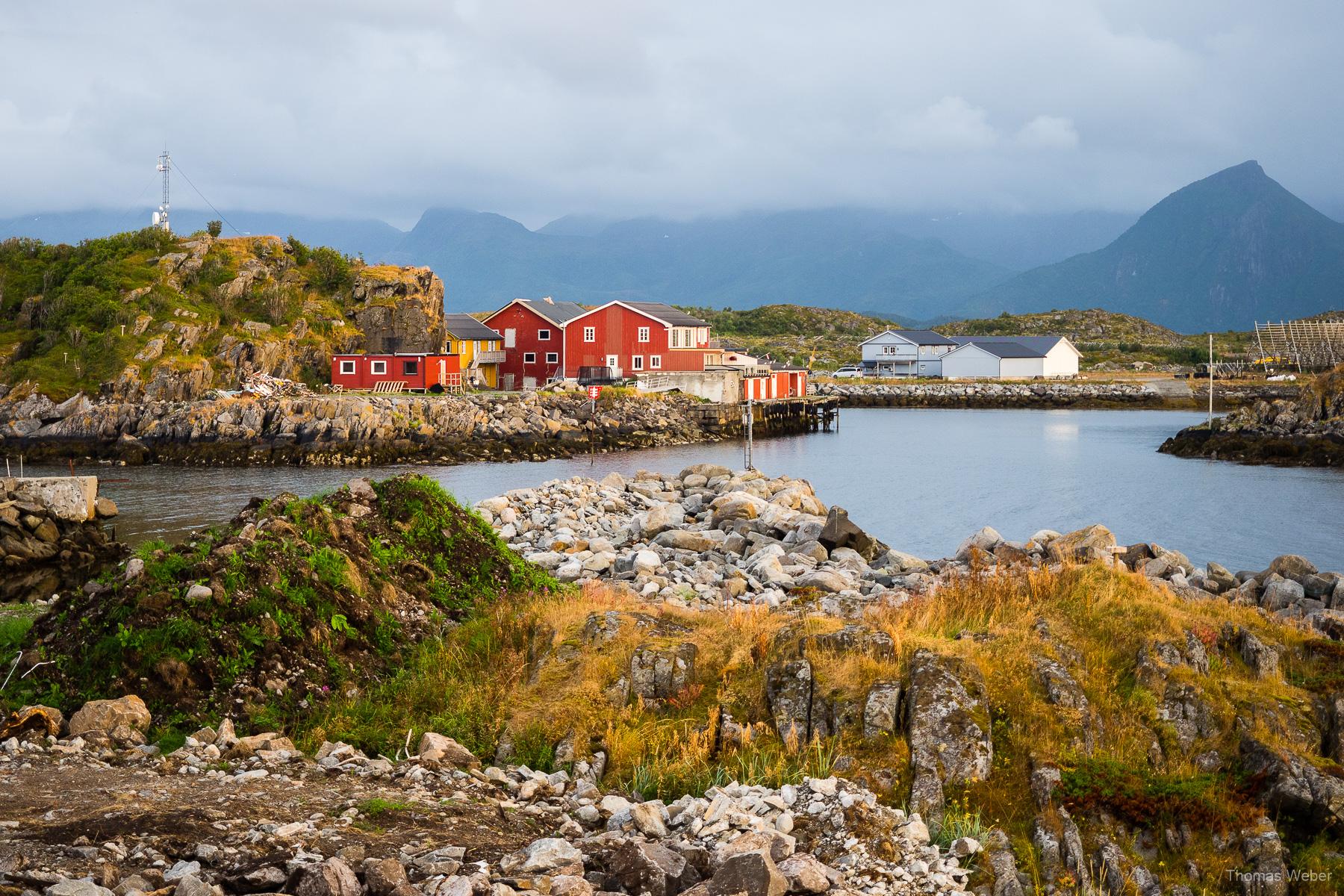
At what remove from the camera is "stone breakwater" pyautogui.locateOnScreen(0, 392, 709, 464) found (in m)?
52.6

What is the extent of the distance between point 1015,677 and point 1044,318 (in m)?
173

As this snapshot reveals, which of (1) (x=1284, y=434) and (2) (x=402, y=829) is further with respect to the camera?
(1) (x=1284, y=434)

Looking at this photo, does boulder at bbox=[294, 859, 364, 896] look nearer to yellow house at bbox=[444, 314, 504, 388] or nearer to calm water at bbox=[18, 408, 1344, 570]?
calm water at bbox=[18, 408, 1344, 570]

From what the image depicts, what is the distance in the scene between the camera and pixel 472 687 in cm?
981

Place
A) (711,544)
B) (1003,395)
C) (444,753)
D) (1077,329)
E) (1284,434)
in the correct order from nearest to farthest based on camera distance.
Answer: (444,753) → (711,544) → (1284,434) → (1003,395) → (1077,329)

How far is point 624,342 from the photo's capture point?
7550 centimetres

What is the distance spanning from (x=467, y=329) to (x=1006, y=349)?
69.2 metres

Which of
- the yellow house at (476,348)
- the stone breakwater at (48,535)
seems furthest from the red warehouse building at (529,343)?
the stone breakwater at (48,535)

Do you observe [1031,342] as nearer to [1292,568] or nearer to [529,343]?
[529,343]

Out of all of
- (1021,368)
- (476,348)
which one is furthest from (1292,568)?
(1021,368)

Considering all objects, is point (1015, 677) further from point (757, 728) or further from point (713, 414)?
point (713, 414)

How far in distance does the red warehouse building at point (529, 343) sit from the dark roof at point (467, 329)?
107 centimetres

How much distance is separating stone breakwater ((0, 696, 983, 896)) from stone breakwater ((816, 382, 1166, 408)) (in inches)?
3828

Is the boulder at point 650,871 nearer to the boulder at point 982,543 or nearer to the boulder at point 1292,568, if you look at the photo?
the boulder at point 982,543
